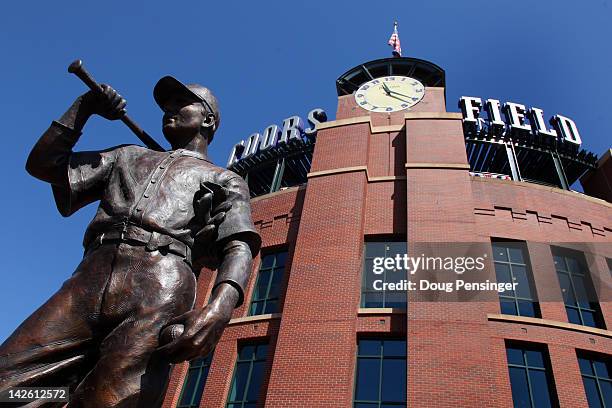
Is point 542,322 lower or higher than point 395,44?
lower

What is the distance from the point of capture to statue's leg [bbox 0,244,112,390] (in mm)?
2252

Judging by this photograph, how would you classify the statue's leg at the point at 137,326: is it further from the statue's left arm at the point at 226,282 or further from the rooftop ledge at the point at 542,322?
the rooftop ledge at the point at 542,322

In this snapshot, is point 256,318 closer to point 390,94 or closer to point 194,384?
point 194,384

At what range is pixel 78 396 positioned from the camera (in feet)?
7.52

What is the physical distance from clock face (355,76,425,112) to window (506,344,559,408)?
1161 centimetres

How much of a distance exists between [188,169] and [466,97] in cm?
2202

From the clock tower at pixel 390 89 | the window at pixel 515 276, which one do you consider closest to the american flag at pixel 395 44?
the clock tower at pixel 390 89

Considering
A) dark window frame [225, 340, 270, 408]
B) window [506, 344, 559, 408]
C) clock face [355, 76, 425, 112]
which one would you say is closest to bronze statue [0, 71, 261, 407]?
dark window frame [225, 340, 270, 408]

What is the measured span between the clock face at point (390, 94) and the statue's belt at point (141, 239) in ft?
64.0

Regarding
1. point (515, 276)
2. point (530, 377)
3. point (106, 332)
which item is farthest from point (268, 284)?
point (106, 332)

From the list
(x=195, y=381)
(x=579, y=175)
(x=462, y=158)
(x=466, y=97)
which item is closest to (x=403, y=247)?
(x=462, y=158)

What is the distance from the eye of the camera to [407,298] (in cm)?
1371

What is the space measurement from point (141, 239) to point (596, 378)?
15.0 m

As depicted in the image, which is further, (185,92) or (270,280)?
(270,280)
